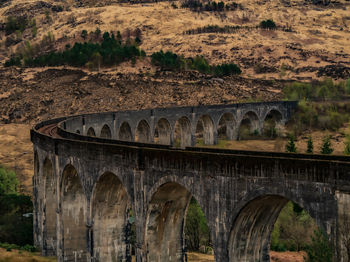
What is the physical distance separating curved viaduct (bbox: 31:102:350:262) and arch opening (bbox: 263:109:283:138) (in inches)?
2276

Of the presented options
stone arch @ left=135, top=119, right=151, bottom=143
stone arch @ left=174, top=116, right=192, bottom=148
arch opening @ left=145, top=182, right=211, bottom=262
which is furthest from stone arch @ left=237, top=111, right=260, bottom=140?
arch opening @ left=145, top=182, right=211, bottom=262

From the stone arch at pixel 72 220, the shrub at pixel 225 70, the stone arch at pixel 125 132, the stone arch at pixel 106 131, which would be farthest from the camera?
the shrub at pixel 225 70

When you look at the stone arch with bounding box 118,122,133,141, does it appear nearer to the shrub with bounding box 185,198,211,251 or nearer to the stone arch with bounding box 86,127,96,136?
the stone arch with bounding box 86,127,96,136

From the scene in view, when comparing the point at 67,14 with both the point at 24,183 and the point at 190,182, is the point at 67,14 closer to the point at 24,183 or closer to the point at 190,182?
the point at 24,183

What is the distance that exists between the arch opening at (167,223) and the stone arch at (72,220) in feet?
30.2

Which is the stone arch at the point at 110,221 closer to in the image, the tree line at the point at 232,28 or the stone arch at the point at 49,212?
the stone arch at the point at 49,212

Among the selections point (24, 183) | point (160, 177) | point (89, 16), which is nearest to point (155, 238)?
point (160, 177)

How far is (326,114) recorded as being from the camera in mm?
93000

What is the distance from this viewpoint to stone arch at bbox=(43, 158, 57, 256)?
36.4m


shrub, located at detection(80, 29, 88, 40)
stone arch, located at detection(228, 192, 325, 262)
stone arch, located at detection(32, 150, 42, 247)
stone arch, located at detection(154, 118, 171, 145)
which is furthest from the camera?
shrub, located at detection(80, 29, 88, 40)

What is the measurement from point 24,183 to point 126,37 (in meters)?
94.6

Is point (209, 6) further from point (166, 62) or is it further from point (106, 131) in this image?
point (106, 131)

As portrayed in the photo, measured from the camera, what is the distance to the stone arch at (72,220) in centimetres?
3200

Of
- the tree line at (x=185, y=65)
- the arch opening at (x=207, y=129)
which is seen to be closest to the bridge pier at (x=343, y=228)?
the arch opening at (x=207, y=129)
